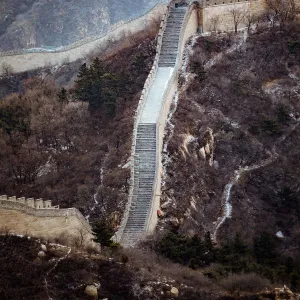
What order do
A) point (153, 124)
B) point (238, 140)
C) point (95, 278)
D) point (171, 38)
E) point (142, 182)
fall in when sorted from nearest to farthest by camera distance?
1. point (95, 278)
2. point (142, 182)
3. point (153, 124)
4. point (238, 140)
5. point (171, 38)

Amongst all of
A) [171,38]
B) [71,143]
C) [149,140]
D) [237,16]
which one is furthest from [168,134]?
[237,16]

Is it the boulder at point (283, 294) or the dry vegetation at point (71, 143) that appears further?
the dry vegetation at point (71, 143)

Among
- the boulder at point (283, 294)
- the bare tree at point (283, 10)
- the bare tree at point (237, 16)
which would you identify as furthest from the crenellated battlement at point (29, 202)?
the bare tree at point (283, 10)

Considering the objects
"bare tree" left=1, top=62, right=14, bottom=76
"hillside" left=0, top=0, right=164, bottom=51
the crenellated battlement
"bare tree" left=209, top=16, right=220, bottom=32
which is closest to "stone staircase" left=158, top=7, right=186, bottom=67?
"bare tree" left=209, top=16, right=220, bottom=32

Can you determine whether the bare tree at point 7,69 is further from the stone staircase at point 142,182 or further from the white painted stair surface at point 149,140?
the stone staircase at point 142,182

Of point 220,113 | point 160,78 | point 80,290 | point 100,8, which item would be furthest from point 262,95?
point 100,8

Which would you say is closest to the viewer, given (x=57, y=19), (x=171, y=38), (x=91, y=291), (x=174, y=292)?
(x=91, y=291)

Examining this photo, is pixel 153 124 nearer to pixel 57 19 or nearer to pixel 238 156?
pixel 238 156

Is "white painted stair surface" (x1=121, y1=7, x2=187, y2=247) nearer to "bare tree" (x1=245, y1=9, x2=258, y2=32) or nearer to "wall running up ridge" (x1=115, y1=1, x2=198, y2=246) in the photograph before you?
"wall running up ridge" (x1=115, y1=1, x2=198, y2=246)
